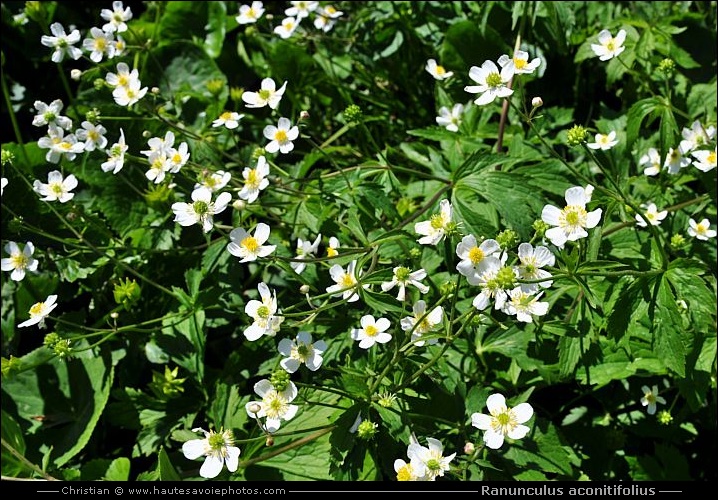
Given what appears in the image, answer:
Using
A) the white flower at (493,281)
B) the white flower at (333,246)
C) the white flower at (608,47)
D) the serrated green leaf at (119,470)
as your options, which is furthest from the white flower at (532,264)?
the serrated green leaf at (119,470)

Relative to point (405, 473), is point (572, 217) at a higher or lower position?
higher

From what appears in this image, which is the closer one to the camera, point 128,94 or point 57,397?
point 128,94

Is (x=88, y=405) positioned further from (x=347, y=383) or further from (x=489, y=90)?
(x=489, y=90)

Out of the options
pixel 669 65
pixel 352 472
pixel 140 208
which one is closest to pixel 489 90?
pixel 669 65

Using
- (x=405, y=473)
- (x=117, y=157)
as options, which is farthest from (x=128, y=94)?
(x=405, y=473)

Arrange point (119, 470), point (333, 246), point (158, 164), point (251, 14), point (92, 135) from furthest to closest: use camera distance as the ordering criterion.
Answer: point (251, 14), point (92, 135), point (158, 164), point (119, 470), point (333, 246)

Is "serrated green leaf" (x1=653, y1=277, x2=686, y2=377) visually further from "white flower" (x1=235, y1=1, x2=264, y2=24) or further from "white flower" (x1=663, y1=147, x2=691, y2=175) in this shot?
"white flower" (x1=235, y1=1, x2=264, y2=24)

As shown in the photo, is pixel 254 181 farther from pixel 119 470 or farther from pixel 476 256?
pixel 119 470
